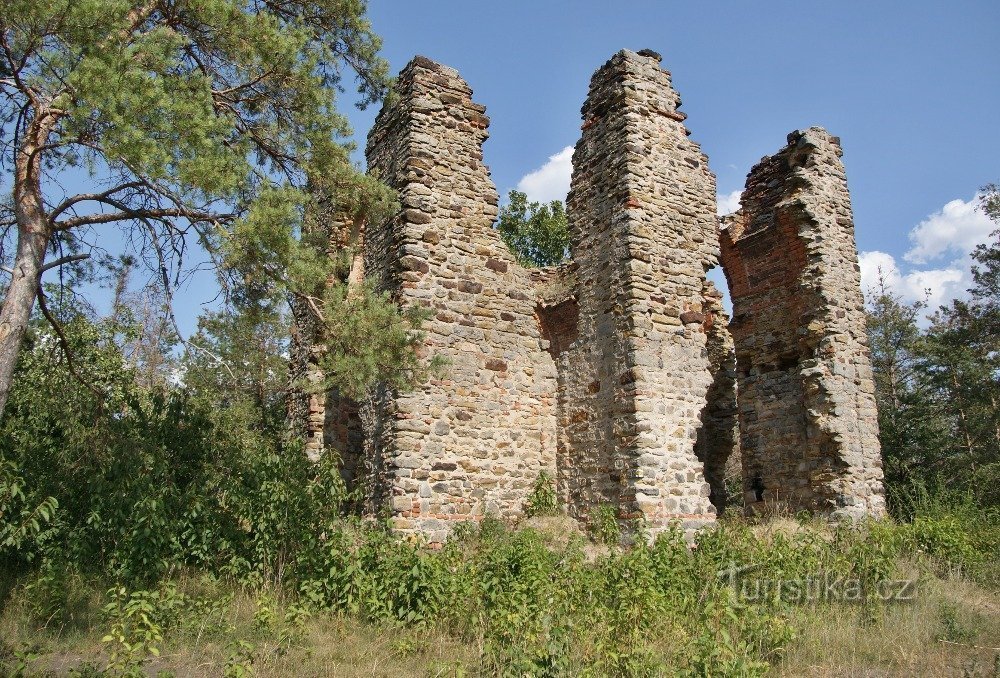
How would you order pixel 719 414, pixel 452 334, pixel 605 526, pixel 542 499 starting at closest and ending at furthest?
pixel 605 526 → pixel 452 334 → pixel 542 499 → pixel 719 414

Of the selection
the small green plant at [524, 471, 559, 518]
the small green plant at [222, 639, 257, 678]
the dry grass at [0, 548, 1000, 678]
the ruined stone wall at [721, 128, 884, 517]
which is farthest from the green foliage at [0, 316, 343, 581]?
the ruined stone wall at [721, 128, 884, 517]

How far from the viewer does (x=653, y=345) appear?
372 inches

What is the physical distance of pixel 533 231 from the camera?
25.5 meters

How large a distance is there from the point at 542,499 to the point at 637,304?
3.16 m

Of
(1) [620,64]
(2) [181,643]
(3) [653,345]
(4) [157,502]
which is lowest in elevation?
(2) [181,643]

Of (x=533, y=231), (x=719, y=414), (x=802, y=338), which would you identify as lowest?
(x=719, y=414)

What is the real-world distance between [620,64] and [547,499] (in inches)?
267

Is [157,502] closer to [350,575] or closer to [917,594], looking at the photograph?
[350,575]

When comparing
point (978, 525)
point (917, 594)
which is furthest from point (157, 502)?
point (978, 525)

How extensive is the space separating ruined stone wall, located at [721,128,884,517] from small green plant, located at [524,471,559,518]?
415cm

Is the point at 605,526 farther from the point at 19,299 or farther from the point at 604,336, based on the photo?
the point at 19,299

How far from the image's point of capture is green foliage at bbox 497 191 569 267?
25312 mm

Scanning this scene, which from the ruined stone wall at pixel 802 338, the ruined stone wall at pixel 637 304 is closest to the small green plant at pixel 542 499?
the ruined stone wall at pixel 637 304

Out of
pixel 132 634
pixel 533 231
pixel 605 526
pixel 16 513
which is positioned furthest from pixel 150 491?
pixel 533 231
